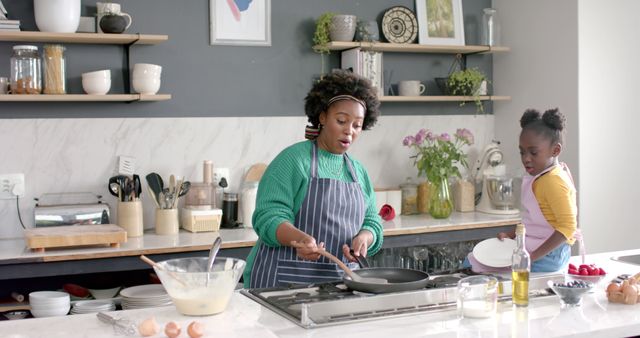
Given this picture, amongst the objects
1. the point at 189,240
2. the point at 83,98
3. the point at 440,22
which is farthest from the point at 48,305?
the point at 440,22

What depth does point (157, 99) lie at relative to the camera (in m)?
4.21

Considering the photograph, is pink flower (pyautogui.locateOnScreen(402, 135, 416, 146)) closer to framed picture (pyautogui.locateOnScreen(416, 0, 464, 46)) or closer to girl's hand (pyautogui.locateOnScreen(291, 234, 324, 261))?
framed picture (pyautogui.locateOnScreen(416, 0, 464, 46))

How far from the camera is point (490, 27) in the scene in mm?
5219

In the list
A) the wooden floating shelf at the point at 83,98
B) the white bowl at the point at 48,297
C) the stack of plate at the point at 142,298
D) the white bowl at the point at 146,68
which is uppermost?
the white bowl at the point at 146,68

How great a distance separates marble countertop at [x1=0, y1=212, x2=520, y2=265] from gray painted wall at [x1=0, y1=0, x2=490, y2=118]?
72 cm

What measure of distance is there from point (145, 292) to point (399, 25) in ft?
7.55

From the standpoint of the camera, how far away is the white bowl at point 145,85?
13.9 feet

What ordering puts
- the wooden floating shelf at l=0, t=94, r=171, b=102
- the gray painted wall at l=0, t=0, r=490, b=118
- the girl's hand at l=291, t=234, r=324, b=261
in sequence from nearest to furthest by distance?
the girl's hand at l=291, t=234, r=324, b=261 < the wooden floating shelf at l=0, t=94, r=171, b=102 < the gray painted wall at l=0, t=0, r=490, b=118

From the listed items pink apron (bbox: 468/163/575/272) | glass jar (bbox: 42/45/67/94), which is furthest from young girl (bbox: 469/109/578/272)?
glass jar (bbox: 42/45/67/94)

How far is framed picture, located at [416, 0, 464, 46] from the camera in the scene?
16.8 ft

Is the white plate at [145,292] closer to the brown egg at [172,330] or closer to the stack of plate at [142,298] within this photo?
the stack of plate at [142,298]

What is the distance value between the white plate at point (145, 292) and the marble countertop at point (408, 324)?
142 cm

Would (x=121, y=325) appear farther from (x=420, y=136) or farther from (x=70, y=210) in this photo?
(x=420, y=136)

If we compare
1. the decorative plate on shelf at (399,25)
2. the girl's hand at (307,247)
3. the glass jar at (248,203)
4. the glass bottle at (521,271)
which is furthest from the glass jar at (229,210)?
the glass bottle at (521,271)
